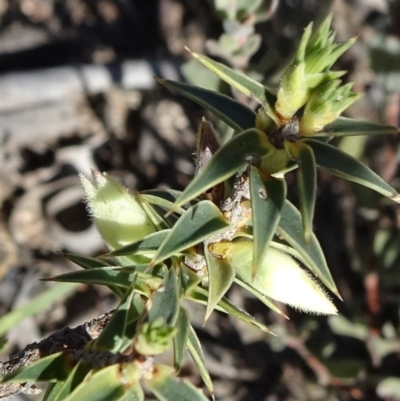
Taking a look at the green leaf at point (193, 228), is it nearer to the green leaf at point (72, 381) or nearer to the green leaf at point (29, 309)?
the green leaf at point (72, 381)

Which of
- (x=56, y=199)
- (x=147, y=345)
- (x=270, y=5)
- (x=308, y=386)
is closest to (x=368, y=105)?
(x=270, y=5)

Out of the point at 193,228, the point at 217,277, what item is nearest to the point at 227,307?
the point at 217,277

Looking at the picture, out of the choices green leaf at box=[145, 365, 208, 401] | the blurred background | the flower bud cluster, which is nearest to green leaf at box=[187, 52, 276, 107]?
the flower bud cluster

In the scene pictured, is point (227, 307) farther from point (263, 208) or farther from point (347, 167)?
point (347, 167)

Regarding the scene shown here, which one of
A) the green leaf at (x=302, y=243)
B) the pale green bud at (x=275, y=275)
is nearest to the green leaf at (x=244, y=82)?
the green leaf at (x=302, y=243)

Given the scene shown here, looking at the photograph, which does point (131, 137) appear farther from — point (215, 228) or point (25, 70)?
point (215, 228)
